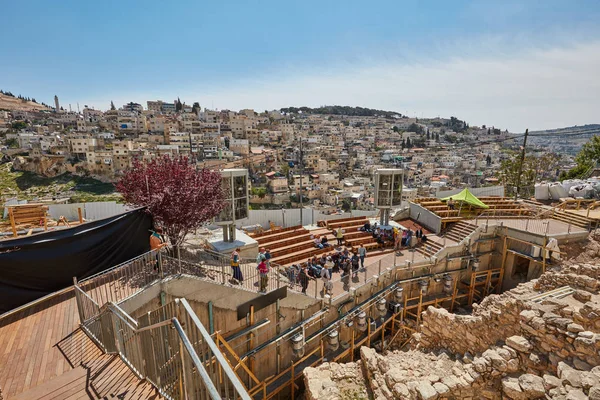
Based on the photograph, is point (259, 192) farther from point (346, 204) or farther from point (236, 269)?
point (236, 269)

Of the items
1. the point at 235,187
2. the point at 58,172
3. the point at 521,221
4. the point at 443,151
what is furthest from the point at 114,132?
the point at 443,151

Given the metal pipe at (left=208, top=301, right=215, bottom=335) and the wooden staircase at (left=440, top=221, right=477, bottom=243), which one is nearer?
the metal pipe at (left=208, top=301, right=215, bottom=335)

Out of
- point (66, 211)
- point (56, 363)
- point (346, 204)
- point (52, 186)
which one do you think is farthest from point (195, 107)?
point (56, 363)

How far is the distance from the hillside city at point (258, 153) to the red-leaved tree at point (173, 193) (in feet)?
115

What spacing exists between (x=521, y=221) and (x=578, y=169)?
64.3ft

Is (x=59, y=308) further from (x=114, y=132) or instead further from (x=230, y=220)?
(x=114, y=132)

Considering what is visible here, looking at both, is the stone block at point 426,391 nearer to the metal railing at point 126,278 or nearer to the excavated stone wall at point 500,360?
the excavated stone wall at point 500,360

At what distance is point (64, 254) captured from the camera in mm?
8297

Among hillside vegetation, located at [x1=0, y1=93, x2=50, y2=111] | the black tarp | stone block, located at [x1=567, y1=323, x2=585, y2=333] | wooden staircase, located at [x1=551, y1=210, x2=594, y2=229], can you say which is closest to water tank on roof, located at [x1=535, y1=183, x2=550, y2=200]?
wooden staircase, located at [x1=551, y1=210, x2=594, y2=229]

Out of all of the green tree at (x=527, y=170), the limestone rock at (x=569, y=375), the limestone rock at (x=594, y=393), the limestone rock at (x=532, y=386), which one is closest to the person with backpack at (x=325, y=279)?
the limestone rock at (x=532, y=386)

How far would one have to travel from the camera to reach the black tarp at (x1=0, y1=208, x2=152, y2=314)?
7508 millimetres

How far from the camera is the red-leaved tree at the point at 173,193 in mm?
9359

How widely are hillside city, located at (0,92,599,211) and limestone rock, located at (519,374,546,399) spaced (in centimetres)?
3113

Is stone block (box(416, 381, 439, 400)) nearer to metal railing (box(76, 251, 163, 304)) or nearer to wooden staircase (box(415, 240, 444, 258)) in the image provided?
metal railing (box(76, 251, 163, 304))
